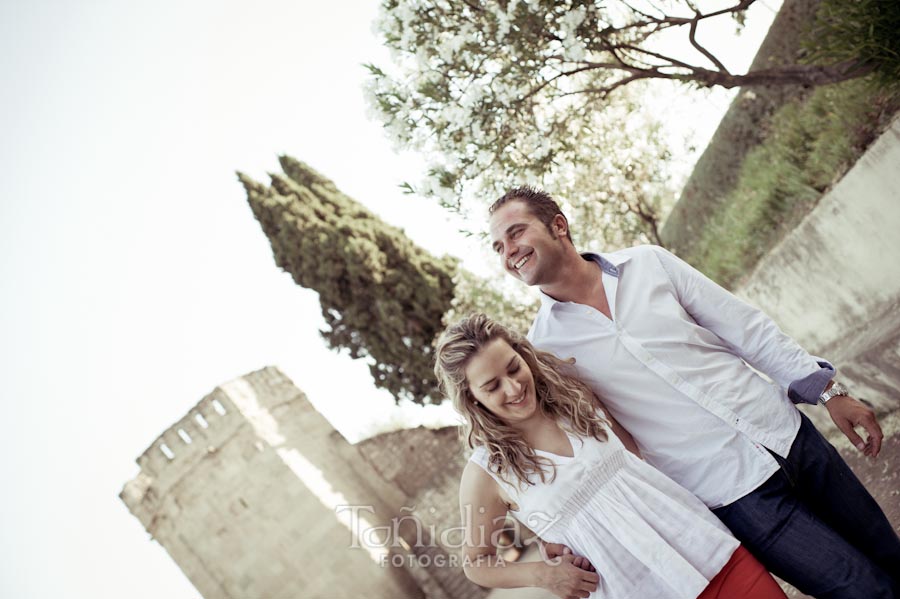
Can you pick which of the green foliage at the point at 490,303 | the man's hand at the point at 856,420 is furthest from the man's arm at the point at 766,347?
the green foliage at the point at 490,303

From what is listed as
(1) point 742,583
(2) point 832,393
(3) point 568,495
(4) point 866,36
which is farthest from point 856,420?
(4) point 866,36

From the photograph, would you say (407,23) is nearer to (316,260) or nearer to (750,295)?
(750,295)

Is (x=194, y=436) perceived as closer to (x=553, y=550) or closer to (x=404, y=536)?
(x=404, y=536)

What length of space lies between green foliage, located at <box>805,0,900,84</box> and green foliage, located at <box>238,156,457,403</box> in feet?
37.6

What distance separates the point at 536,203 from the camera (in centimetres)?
275

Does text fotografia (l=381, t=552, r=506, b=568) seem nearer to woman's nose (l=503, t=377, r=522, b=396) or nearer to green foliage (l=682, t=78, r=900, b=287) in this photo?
green foliage (l=682, t=78, r=900, b=287)

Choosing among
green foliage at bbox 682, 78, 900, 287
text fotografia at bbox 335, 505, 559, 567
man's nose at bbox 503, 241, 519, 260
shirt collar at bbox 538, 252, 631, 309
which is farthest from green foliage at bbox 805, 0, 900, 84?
text fotografia at bbox 335, 505, 559, 567

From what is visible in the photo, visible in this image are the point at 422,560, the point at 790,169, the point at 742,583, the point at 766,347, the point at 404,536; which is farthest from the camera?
the point at 404,536

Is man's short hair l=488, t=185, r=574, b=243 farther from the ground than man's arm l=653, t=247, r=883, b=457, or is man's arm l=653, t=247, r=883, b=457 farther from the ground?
man's short hair l=488, t=185, r=574, b=243

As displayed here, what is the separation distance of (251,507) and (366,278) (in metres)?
5.90

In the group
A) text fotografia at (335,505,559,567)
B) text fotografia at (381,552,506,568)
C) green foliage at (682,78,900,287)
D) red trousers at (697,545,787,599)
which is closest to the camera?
red trousers at (697,545,787,599)

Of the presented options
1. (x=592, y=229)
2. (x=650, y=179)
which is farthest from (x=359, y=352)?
(x=650, y=179)

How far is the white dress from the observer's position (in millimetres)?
2145

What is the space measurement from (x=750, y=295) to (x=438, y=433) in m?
10.8
